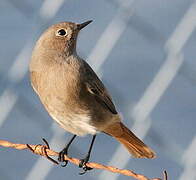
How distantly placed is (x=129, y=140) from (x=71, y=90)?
1.24 feet

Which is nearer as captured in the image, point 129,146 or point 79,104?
point 79,104

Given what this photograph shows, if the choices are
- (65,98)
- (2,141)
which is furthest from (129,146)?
(2,141)

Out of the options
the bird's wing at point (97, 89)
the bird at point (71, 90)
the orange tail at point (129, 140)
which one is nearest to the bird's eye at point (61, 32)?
the bird at point (71, 90)

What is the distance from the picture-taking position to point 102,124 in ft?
6.61

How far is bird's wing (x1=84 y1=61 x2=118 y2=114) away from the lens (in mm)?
1912

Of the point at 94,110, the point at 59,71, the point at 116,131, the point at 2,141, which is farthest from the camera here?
the point at 116,131

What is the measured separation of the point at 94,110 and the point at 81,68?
0.57 feet

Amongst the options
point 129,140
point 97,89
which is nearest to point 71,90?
point 97,89

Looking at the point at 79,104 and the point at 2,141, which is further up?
the point at 79,104

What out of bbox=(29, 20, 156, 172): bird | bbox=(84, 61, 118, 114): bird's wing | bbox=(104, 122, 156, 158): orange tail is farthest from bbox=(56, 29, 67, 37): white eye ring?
bbox=(104, 122, 156, 158): orange tail

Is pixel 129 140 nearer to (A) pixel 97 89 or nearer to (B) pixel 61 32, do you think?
(A) pixel 97 89

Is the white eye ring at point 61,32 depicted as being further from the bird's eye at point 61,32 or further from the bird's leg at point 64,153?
the bird's leg at point 64,153

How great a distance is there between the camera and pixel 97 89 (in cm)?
198

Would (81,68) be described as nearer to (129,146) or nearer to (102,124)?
(102,124)
